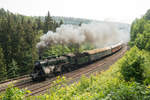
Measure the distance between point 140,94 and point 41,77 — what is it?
14.3 m

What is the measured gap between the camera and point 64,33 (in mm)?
23641

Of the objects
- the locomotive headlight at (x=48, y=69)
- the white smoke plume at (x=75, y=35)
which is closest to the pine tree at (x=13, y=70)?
the white smoke plume at (x=75, y=35)

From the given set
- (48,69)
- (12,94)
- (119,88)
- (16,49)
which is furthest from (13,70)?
(119,88)

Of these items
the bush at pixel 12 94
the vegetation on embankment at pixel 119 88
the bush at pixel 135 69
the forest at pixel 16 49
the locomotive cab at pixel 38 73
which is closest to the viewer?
the vegetation on embankment at pixel 119 88

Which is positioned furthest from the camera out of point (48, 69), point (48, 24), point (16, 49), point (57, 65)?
point (48, 24)

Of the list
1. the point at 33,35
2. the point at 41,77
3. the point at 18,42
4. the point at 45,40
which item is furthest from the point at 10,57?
the point at 41,77

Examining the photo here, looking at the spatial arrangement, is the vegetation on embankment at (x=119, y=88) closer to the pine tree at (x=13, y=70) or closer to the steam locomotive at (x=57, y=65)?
the steam locomotive at (x=57, y=65)

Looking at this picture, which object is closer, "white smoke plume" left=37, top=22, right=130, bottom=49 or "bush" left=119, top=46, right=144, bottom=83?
"bush" left=119, top=46, right=144, bottom=83

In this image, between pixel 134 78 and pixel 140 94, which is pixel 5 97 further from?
pixel 134 78

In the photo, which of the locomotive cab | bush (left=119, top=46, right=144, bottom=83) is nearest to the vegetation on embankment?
bush (left=119, top=46, right=144, bottom=83)

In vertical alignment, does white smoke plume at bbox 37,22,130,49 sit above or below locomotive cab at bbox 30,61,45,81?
above

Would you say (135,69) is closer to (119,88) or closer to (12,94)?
(119,88)

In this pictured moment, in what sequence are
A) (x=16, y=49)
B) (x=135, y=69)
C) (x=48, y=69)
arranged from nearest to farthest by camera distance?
(x=135, y=69) → (x=48, y=69) → (x=16, y=49)

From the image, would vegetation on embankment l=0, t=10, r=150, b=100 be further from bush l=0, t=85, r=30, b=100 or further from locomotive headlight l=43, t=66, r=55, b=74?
locomotive headlight l=43, t=66, r=55, b=74
